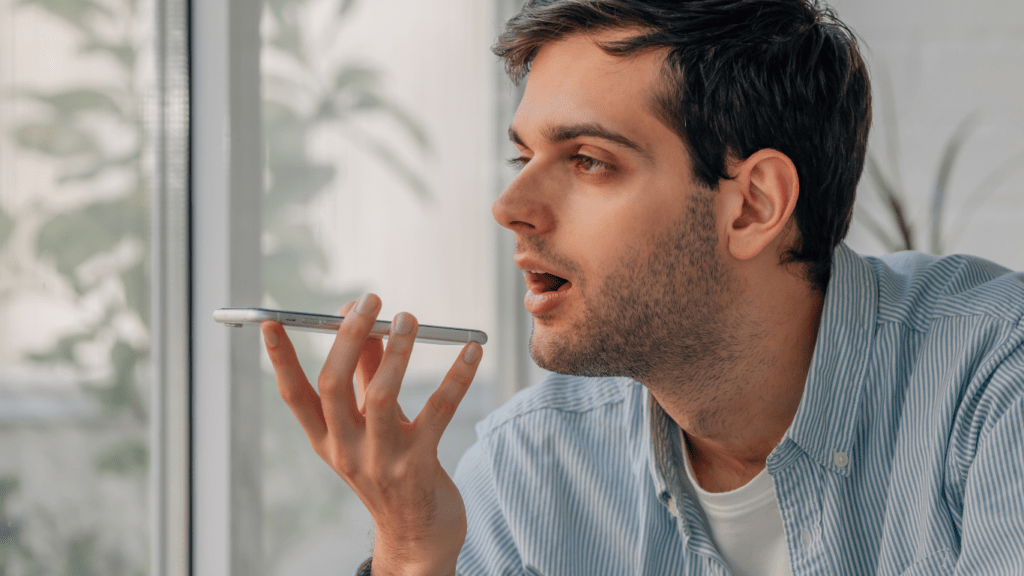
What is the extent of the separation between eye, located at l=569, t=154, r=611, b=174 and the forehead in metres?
0.05

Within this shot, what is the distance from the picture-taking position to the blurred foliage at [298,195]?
1.41 m

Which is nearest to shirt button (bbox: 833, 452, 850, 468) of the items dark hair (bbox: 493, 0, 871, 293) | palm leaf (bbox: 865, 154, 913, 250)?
dark hair (bbox: 493, 0, 871, 293)

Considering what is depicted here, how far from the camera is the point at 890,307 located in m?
1.02

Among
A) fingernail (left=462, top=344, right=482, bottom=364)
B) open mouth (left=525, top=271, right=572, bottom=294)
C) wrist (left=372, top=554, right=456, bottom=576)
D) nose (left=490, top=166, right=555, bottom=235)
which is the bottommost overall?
wrist (left=372, top=554, right=456, bottom=576)

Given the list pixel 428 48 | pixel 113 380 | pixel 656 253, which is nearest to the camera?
pixel 656 253

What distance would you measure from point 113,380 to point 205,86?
512mm

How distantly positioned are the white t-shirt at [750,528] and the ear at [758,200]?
12.4 inches

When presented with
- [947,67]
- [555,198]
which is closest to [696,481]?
[555,198]

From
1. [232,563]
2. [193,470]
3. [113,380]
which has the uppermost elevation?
[113,380]

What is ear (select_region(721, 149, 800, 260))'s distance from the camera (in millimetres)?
1044

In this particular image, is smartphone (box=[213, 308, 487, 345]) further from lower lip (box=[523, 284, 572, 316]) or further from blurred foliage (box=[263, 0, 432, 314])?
blurred foliage (box=[263, 0, 432, 314])

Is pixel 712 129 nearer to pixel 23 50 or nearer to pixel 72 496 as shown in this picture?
pixel 23 50

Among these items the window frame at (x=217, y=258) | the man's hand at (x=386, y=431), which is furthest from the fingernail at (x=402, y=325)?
the window frame at (x=217, y=258)

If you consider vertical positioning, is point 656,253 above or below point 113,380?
above
